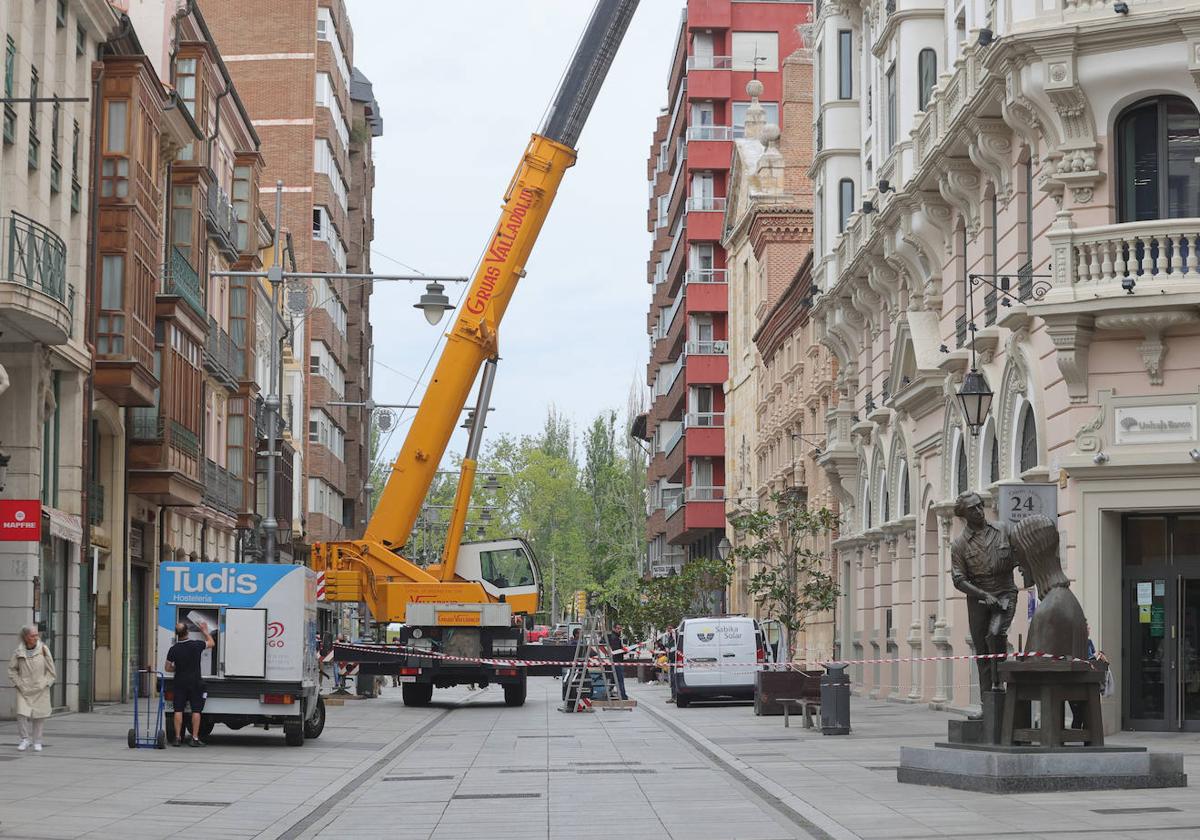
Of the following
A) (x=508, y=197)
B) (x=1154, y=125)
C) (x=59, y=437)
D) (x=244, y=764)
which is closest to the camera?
(x=244, y=764)

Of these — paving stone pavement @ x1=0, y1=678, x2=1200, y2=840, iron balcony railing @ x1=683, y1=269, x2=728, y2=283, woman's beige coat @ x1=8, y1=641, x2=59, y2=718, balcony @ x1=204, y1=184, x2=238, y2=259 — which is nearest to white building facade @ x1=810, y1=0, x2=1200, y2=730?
paving stone pavement @ x1=0, y1=678, x2=1200, y2=840

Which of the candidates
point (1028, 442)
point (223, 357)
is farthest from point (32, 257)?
point (223, 357)

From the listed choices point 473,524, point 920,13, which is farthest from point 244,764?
point 473,524

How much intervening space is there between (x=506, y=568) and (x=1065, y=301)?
58.4ft

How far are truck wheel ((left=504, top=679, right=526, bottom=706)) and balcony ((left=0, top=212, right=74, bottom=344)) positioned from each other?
1427cm

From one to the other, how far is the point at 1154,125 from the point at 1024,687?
1201 centimetres

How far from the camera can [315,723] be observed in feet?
91.2

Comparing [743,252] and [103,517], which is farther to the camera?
[743,252]

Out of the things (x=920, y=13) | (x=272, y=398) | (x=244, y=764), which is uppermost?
(x=920, y=13)

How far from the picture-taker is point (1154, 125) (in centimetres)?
2712

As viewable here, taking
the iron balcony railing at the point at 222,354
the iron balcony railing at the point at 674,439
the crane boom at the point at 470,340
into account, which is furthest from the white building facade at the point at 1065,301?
the iron balcony railing at the point at 674,439

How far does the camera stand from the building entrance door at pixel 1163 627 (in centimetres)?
2664

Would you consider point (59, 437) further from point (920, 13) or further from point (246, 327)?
point (246, 327)

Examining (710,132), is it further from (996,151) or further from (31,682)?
(31,682)
